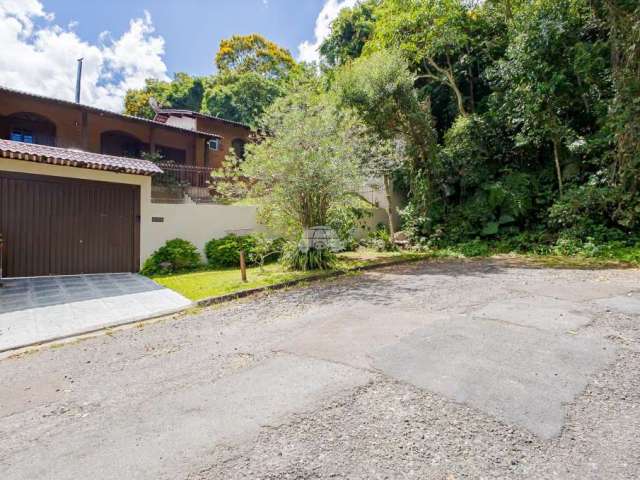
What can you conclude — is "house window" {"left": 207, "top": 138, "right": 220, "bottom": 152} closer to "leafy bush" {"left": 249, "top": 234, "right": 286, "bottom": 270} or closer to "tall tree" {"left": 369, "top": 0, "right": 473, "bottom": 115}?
"tall tree" {"left": 369, "top": 0, "right": 473, "bottom": 115}

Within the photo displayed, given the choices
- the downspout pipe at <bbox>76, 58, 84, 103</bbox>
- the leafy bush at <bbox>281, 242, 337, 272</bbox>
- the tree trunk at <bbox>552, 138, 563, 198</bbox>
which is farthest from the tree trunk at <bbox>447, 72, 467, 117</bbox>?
the downspout pipe at <bbox>76, 58, 84, 103</bbox>

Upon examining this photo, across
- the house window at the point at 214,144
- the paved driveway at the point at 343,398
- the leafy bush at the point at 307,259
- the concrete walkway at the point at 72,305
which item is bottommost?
the paved driveway at the point at 343,398

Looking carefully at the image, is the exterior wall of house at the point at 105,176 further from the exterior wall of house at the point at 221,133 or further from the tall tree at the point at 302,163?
the exterior wall of house at the point at 221,133

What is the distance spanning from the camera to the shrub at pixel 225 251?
951cm

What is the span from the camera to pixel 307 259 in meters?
8.45

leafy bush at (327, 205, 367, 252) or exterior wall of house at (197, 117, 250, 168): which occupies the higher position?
exterior wall of house at (197, 117, 250, 168)

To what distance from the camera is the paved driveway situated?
6.50 ft

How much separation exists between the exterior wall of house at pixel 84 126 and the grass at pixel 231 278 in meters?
9.69

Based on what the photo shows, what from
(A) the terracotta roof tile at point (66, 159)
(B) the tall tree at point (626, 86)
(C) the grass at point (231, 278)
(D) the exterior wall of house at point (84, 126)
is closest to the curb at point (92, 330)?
(C) the grass at point (231, 278)

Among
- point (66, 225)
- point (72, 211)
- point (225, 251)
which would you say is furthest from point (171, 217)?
point (66, 225)

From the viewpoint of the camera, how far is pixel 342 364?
10.4 feet

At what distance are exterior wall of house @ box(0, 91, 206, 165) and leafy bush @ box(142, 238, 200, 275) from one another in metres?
8.20

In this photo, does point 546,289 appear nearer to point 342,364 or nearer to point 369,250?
point 342,364

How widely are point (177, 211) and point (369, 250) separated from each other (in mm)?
6255
